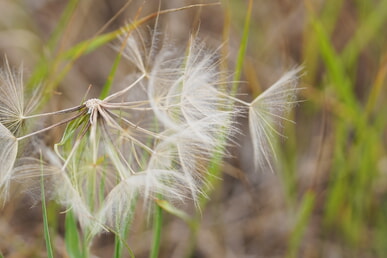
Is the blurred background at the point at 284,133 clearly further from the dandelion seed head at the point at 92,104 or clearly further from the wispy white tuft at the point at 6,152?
the dandelion seed head at the point at 92,104

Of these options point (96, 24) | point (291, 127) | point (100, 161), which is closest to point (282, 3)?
point (291, 127)

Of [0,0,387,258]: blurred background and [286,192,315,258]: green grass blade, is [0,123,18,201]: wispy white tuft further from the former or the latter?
[286,192,315,258]: green grass blade

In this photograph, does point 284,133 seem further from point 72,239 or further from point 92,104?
point 92,104

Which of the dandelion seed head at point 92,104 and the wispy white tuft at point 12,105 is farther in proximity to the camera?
the wispy white tuft at point 12,105

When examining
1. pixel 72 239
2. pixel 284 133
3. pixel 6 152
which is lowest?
pixel 72 239

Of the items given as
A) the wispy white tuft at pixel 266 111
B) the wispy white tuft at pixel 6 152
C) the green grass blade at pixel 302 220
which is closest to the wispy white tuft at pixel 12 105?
the wispy white tuft at pixel 6 152

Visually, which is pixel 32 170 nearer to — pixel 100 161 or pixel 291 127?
pixel 100 161

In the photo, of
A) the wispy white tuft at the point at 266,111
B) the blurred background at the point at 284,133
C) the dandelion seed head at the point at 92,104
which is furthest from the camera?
the blurred background at the point at 284,133

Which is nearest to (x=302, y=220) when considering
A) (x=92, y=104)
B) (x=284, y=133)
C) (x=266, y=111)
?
(x=284, y=133)
